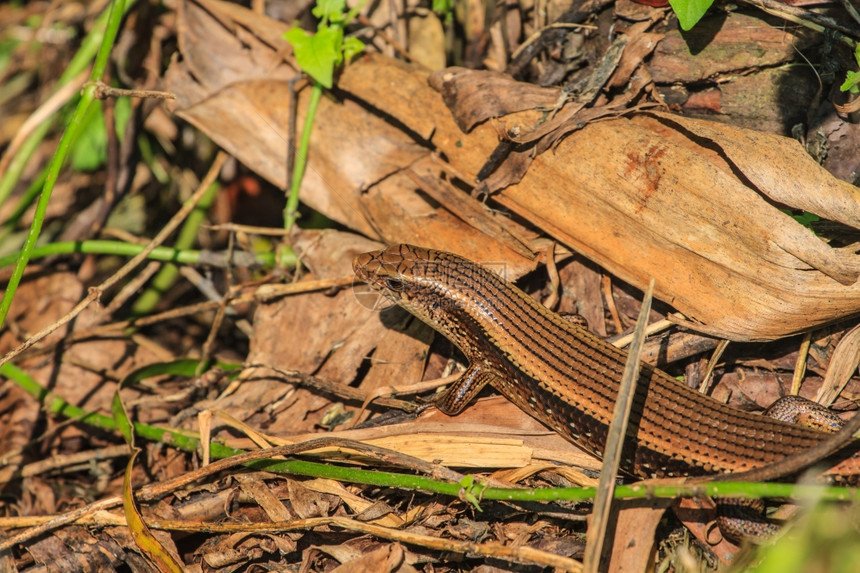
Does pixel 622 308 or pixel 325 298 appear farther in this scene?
pixel 325 298

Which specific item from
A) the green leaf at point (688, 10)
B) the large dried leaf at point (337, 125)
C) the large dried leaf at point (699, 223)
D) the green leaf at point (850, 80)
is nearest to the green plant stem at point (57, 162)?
the large dried leaf at point (337, 125)

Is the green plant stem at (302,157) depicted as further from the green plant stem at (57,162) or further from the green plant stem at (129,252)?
the green plant stem at (57,162)

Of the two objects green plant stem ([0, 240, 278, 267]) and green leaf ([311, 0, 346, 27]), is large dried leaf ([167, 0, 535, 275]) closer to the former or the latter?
green leaf ([311, 0, 346, 27])

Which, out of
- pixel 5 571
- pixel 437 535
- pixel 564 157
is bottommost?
pixel 5 571

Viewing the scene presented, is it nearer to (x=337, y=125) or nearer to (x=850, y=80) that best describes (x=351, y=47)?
(x=337, y=125)

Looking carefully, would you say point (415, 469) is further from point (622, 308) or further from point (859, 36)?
point (859, 36)

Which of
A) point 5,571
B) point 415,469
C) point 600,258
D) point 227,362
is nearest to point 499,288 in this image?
point 600,258
